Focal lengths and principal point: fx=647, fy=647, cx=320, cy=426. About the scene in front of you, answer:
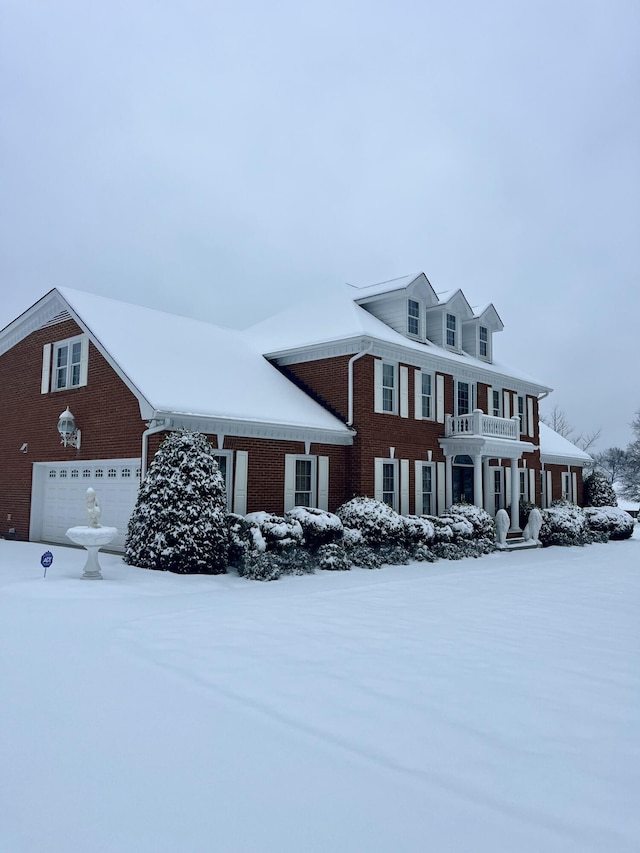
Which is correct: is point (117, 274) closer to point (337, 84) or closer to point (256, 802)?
point (337, 84)

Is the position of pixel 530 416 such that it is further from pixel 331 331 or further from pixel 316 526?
pixel 316 526

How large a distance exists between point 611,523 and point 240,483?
17.4 meters

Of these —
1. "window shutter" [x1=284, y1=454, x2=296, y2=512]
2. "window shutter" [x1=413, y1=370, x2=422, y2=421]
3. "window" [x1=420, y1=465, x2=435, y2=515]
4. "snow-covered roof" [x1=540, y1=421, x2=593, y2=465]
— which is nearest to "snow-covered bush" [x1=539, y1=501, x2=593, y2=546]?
"snow-covered roof" [x1=540, y1=421, x2=593, y2=465]

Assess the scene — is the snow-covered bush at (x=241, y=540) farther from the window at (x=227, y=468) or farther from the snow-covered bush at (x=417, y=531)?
the snow-covered bush at (x=417, y=531)

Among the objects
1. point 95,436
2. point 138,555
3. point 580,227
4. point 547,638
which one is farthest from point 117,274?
point 547,638

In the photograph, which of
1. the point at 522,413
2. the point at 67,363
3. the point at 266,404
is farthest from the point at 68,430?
the point at 522,413

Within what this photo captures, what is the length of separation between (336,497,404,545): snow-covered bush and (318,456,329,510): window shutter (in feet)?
3.51

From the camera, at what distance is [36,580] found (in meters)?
11.7

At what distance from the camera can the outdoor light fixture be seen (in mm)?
17672

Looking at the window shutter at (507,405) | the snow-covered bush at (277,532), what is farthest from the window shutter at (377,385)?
the window shutter at (507,405)

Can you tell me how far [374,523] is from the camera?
17469 mm

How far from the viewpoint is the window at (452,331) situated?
24.7 meters

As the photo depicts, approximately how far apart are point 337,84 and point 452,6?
999cm

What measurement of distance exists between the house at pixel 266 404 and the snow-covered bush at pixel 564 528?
157 cm
